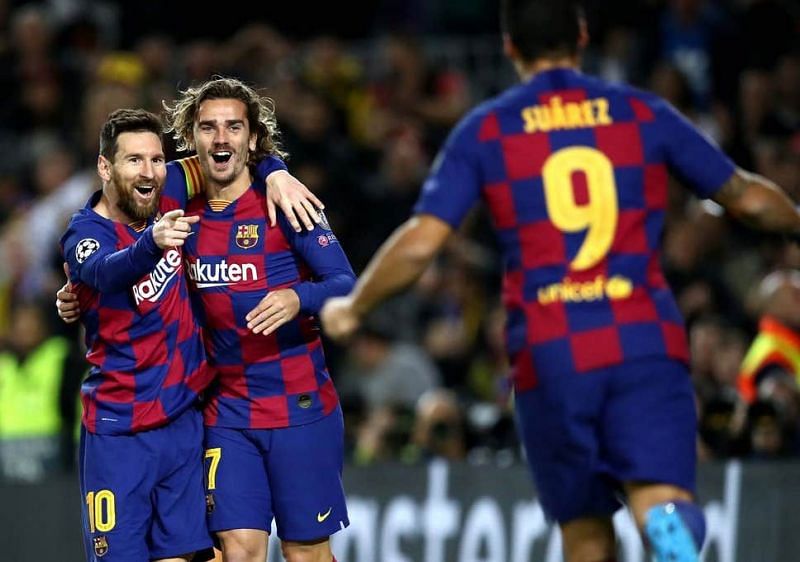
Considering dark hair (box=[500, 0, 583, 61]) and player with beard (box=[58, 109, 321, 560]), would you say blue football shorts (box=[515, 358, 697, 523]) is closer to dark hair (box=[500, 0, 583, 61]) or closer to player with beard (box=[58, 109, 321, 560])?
dark hair (box=[500, 0, 583, 61])

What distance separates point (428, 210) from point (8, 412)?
7142 millimetres

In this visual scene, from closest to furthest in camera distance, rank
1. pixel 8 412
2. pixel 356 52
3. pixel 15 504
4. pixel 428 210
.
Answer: pixel 428 210 < pixel 15 504 < pixel 8 412 < pixel 356 52

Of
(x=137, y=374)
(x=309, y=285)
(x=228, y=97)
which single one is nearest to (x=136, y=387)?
(x=137, y=374)

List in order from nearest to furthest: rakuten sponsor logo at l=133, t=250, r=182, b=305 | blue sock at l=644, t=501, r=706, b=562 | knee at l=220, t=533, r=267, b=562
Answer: blue sock at l=644, t=501, r=706, b=562 → rakuten sponsor logo at l=133, t=250, r=182, b=305 → knee at l=220, t=533, r=267, b=562

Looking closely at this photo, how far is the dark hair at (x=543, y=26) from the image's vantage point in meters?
4.95

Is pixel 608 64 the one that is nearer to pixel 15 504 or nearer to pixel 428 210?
pixel 15 504

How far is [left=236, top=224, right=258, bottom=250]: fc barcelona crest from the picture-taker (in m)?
6.15

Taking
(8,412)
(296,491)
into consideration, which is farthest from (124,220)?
(8,412)

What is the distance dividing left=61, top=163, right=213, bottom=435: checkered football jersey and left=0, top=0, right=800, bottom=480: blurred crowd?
12.7 ft

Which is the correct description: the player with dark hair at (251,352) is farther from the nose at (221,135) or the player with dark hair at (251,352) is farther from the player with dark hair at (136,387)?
the player with dark hair at (136,387)

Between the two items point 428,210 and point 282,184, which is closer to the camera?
point 428,210

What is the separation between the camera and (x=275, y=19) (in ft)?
46.6

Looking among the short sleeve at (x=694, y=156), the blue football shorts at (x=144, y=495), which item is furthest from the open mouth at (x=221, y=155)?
the short sleeve at (x=694, y=156)

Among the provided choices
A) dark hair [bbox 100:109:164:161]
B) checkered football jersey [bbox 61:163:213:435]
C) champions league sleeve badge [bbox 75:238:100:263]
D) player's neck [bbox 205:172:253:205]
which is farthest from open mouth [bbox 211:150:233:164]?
champions league sleeve badge [bbox 75:238:100:263]
